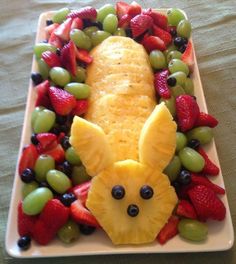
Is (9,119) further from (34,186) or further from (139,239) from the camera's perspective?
(139,239)

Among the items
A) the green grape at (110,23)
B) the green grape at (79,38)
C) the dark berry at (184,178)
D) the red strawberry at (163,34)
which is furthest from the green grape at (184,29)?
the dark berry at (184,178)

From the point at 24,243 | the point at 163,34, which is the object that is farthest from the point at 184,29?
the point at 24,243

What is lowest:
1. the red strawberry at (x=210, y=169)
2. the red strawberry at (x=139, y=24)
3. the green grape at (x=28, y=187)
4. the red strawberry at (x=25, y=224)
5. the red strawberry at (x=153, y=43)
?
the red strawberry at (x=25, y=224)

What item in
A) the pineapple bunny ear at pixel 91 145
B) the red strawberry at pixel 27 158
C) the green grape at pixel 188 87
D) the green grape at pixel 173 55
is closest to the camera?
the pineapple bunny ear at pixel 91 145

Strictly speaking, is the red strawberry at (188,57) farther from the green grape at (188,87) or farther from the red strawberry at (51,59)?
the red strawberry at (51,59)

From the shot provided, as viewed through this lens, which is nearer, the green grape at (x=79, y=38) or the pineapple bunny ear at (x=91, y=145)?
the pineapple bunny ear at (x=91, y=145)

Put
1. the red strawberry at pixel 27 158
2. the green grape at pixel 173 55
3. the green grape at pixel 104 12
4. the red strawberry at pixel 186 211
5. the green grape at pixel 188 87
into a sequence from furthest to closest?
the green grape at pixel 104 12
the green grape at pixel 173 55
the green grape at pixel 188 87
the red strawberry at pixel 27 158
the red strawberry at pixel 186 211

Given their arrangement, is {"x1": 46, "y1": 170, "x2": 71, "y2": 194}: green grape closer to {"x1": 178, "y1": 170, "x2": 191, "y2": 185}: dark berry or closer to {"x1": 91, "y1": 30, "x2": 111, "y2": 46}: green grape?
{"x1": 178, "y1": 170, "x2": 191, "y2": 185}: dark berry

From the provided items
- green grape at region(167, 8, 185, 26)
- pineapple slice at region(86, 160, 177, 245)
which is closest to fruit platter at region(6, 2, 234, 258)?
pineapple slice at region(86, 160, 177, 245)

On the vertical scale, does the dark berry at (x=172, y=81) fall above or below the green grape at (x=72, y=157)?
above
